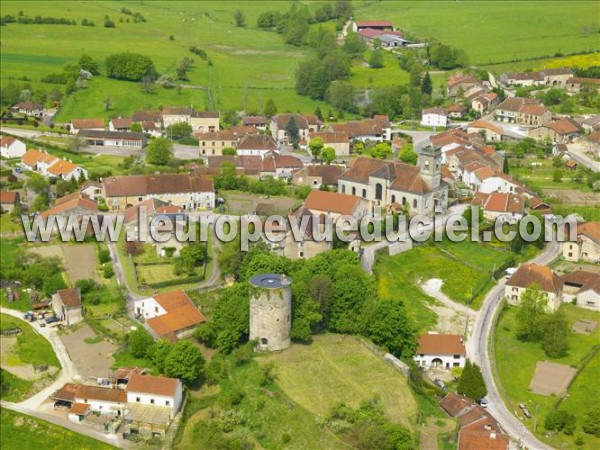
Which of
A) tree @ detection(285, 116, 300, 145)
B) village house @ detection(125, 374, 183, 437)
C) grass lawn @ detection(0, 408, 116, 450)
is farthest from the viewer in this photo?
tree @ detection(285, 116, 300, 145)

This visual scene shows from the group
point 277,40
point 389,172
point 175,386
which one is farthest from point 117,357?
point 277,40

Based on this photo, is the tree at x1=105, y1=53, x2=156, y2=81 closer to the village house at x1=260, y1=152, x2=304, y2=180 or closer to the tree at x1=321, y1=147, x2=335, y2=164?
the tree at x1=321, y1=147, x2=335, y2=164

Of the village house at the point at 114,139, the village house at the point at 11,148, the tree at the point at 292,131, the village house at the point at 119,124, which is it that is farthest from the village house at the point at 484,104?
the village house at the point at 11,148

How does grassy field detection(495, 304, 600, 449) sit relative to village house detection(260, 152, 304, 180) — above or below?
below

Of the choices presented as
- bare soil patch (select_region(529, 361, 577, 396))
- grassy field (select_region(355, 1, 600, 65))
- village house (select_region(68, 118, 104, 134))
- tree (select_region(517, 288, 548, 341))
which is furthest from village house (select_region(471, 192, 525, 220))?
grassy field (select_region(355, 1, 600, 65))

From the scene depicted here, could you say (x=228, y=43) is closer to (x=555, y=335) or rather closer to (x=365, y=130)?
(x=365, y=130)

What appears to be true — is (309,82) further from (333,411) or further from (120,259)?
(333,411)

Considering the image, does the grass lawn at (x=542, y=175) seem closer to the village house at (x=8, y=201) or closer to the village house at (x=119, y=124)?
the village house at (x=119, y=124)
